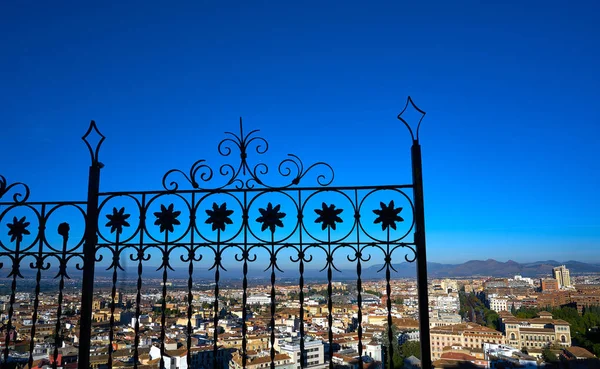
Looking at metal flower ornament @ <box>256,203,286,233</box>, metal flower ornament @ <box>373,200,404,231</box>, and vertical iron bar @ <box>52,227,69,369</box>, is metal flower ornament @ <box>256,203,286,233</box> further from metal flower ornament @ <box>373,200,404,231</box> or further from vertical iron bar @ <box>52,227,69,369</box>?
vertical iron bar @ <box>52,227,69,369</box>

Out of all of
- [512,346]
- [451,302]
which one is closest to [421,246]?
[512,346]

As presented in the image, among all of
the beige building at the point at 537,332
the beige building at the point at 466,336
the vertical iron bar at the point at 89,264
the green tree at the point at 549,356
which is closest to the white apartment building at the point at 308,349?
the vertical iron bar at the point at 89,264

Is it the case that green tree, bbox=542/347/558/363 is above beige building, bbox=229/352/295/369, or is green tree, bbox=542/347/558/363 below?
below

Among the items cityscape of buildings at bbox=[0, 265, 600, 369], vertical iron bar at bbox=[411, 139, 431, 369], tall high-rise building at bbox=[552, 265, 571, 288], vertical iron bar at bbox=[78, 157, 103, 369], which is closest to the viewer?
vertical iron bar at bbox=[411, 139, 431, 369]

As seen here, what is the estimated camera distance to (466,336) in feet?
78.7

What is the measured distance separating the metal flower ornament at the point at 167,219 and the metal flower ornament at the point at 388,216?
1472mm

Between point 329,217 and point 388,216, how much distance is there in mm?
409

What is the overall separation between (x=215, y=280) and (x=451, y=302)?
122 feet

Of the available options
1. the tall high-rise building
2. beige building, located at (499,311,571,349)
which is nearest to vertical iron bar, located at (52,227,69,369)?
beige building, located at (499,311,571,349)

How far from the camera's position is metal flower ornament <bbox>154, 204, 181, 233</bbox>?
9.50 ft

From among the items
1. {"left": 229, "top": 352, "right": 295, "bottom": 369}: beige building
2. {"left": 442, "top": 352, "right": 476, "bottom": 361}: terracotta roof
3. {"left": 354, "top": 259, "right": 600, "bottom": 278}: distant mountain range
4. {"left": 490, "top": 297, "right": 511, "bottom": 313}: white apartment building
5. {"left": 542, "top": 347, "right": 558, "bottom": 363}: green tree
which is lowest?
{"left": 490, "top": 297, "right": 511, "bottom": 313}: white apartment building

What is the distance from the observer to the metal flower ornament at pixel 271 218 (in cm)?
277

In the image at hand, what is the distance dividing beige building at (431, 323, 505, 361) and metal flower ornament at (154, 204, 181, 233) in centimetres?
2430

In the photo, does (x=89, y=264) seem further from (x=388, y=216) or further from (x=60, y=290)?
(x=388, y=216)
